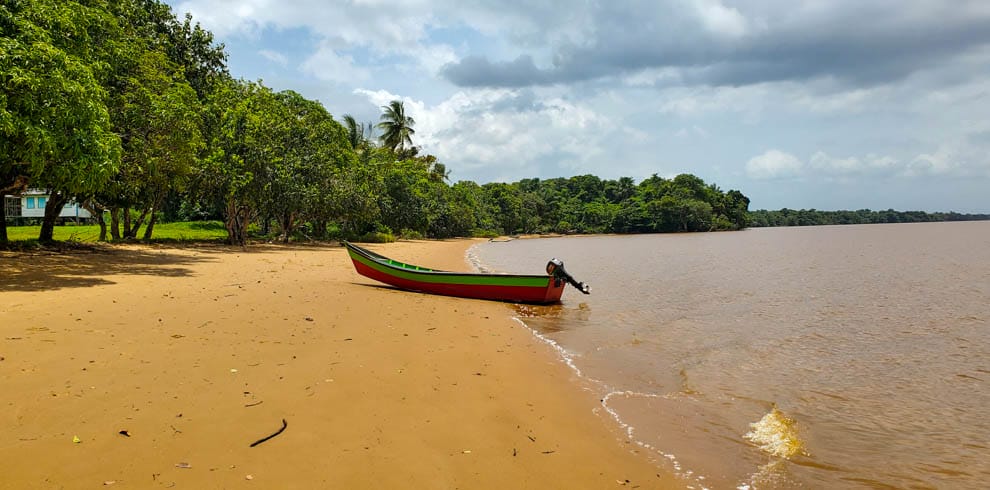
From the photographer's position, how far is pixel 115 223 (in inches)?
931

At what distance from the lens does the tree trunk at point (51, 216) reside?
16489mm

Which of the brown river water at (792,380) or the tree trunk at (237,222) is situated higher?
the tree trunk at (237,222)

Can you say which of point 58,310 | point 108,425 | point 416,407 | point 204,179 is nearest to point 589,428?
point 416,407

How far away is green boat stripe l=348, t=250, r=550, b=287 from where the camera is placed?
12.8 meters

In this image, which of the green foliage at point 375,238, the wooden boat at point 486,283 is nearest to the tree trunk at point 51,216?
the wooden boat at point 486,283

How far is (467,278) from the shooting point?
1320cm

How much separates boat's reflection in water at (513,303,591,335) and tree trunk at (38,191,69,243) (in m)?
14.8

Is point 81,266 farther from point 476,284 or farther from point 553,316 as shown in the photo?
point 553,316

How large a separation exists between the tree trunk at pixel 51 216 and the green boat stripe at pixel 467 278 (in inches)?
435

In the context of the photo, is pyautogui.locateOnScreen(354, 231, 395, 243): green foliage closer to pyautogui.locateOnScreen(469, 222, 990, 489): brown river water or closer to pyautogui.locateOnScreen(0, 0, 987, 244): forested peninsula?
pyautogui.locateOnScreen(0, 0, 987, 244): forested peninsula

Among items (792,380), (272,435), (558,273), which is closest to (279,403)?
(272,435)

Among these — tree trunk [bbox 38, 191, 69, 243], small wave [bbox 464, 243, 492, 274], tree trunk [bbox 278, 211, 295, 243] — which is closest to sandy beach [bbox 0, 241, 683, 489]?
tree trunk [bbox 38, 191, 69, 243]

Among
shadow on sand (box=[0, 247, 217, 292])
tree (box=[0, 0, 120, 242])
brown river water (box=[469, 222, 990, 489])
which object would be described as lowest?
brown river water (box=[469, 222, 990, 489])

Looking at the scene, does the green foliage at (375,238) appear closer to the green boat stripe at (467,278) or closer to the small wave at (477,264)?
the small wave at (477,264)
